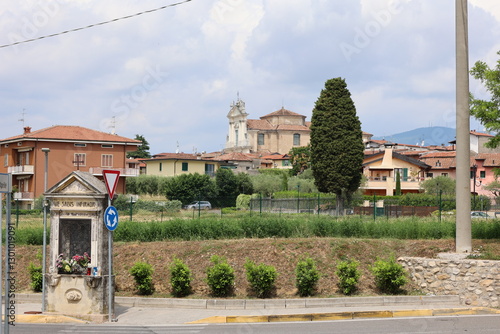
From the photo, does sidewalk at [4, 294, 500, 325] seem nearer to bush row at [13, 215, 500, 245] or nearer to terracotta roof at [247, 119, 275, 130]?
bush row at [13, 215, 500, 245]

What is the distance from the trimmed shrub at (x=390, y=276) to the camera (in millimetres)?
17422

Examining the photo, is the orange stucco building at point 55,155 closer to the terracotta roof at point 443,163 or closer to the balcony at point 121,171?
the balcony at point 121,171

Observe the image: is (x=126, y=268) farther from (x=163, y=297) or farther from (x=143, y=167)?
(x=143, y=167)

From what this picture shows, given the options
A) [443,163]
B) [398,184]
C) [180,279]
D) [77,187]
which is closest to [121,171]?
[398,184]

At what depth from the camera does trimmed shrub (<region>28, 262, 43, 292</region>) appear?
18.8 m

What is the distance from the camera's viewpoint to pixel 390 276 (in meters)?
17.5

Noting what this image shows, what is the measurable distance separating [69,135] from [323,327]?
6012 centimetres

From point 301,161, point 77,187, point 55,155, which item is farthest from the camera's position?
point 301,161

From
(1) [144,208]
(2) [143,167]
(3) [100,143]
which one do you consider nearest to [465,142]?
(1) [144,208]

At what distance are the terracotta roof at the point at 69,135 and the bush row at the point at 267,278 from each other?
177ft

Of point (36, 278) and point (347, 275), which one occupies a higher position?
point (347, 275)

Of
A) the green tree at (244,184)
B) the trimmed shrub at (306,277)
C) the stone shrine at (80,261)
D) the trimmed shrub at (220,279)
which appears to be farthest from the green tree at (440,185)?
the stone shrine at (80,261)

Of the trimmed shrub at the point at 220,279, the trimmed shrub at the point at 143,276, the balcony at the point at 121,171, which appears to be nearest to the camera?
the trimmed shrub at the point at 220,279

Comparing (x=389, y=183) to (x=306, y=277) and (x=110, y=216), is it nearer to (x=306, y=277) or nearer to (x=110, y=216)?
(x=306, y=277)
